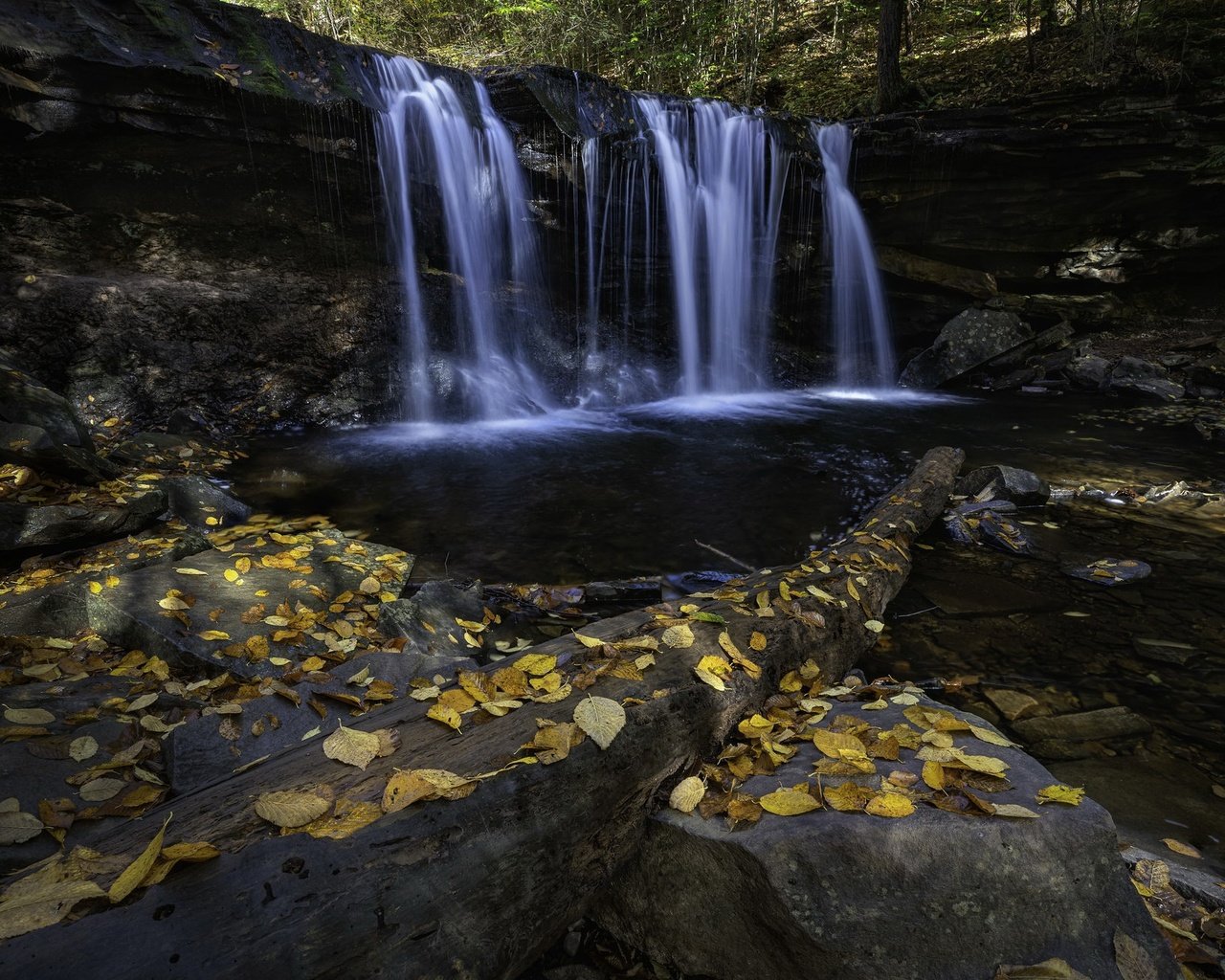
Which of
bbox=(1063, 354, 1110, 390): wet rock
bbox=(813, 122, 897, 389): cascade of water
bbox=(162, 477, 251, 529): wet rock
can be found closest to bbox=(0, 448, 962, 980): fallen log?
bbox=(162, 477, 251, 529): wet rock

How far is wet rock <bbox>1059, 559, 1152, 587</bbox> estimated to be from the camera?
4355 millimetres

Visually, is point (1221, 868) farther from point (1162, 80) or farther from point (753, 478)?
point (1162, 80)

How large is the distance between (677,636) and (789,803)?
2.47 ft

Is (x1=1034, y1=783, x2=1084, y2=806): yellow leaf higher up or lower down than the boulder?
higher up

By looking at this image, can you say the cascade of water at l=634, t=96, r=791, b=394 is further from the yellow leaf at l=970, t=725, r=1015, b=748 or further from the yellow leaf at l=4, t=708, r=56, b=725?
the yellow leaf at l=4, t=708, r=56, b=725

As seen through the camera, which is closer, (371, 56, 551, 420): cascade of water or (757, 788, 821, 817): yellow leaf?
(757, 788, 821, 817): yellow leaf

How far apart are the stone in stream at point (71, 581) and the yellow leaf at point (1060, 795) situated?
413cm

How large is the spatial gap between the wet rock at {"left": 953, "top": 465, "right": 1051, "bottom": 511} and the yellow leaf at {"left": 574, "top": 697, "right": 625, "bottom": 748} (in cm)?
557

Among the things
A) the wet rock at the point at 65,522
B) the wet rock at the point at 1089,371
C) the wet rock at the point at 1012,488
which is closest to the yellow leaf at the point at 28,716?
the wet rock at the point at 65,522

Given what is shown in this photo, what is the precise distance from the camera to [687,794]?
6.05ft

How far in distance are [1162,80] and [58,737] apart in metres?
16.8

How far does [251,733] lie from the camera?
2.29 meters

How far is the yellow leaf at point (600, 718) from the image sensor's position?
Result: 1715mm

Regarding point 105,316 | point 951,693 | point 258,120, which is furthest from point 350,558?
point 258,120
